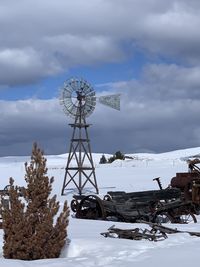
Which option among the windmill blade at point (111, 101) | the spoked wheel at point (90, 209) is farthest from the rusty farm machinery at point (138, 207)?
the windmill blade at point (111, 101)

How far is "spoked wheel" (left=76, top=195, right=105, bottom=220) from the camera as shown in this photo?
17464 millimetres

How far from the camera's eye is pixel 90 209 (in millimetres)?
18031

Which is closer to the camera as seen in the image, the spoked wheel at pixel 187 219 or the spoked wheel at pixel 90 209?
the spoked wheel at pixel 187 219

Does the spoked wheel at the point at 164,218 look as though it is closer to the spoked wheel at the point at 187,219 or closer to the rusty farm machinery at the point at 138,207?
the rusty farm machinery at the point at 138,207

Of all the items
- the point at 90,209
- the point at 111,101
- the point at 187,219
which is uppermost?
the point at 111,101

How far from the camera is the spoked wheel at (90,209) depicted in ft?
57.3

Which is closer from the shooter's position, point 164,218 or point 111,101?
point 164,218

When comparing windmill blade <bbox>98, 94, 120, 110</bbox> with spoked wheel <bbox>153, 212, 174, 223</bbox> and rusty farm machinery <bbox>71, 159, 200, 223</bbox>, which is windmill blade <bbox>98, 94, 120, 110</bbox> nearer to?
rusty farm machinery <bbox>71, 159, 200, 223</bbox>

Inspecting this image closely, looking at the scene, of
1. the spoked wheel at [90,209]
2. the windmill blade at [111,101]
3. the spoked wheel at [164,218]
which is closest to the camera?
the spoked wheel at [164,218]

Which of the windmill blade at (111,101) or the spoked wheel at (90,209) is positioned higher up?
the windmill blade at (111,101)

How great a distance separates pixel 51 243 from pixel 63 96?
2119 centimetres

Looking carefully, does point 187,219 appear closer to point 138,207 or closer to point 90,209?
point 138,207

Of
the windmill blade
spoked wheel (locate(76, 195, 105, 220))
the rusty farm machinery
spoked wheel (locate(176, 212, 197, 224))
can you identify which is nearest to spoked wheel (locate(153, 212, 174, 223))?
the rusty farm machinery

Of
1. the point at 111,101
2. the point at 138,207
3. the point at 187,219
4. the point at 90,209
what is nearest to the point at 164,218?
the point at 187,219
